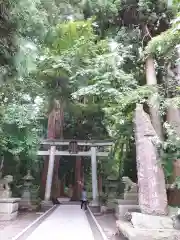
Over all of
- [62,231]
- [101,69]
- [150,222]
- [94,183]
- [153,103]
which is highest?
A: [101,69]

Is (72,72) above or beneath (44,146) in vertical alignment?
above

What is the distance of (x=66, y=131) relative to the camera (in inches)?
820

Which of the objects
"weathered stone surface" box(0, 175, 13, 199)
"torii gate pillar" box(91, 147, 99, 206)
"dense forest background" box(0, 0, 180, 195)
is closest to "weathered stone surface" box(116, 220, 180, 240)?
"dense forest background" box(0, 0, 180, 195)

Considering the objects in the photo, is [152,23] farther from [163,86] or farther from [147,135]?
[147,135]

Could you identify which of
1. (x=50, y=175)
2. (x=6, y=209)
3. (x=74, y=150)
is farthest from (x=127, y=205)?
(x=74, y=150)

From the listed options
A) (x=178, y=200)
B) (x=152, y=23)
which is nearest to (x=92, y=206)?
(x=178, y=200)

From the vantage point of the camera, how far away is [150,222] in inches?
289

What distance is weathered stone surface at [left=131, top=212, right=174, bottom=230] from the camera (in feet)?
23.7

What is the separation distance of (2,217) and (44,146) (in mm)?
6825

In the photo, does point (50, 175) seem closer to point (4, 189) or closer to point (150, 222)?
point (4, 189)

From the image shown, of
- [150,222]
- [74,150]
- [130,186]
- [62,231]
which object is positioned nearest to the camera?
[150,222]

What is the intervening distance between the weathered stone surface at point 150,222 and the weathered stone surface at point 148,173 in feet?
1.09

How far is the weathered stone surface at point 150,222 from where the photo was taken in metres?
7.23

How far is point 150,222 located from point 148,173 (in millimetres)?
1296
